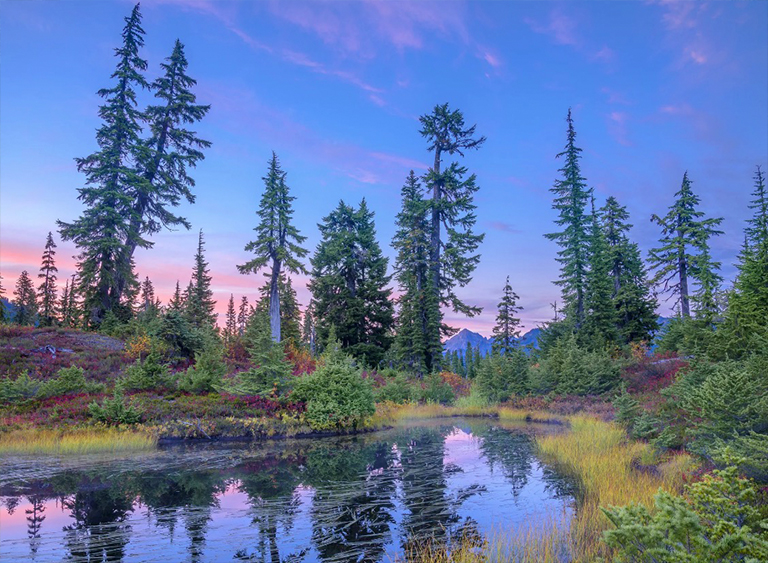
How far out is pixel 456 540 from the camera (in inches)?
278

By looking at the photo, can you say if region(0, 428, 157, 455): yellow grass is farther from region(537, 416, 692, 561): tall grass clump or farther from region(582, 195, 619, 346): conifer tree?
region(582, 195, 619, 346): conifer tree

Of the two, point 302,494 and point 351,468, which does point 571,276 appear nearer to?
point 351,468

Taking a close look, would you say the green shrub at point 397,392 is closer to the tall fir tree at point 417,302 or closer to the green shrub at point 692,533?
the tall fir tree at point 417,302

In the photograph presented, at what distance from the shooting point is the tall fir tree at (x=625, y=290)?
3688cm

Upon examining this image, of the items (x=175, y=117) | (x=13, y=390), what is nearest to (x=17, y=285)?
(x=175, y=117)

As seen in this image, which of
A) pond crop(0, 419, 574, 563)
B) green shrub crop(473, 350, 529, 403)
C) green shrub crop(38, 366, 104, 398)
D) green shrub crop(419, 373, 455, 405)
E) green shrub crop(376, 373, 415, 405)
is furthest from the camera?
green shrub crop(419, 373, 455, 405)

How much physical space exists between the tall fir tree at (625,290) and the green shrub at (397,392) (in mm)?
18168

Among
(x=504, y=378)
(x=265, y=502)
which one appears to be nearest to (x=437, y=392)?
(x=504, y=378)

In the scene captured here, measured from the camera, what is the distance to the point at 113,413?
1609cm

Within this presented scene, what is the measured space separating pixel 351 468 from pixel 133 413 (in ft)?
30.3

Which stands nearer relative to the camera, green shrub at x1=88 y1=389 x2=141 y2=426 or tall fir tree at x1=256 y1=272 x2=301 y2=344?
green shrub at x1=88 y1=389 x2=141 y2=426

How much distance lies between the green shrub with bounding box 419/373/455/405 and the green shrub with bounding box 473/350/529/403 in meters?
2.24

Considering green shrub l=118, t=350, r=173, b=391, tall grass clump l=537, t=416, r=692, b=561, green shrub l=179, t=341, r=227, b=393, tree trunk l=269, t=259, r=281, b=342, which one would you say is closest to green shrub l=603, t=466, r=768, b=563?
tall grass clump l=537, t=416, r=692, b=561

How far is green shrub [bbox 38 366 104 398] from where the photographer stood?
17.5m
